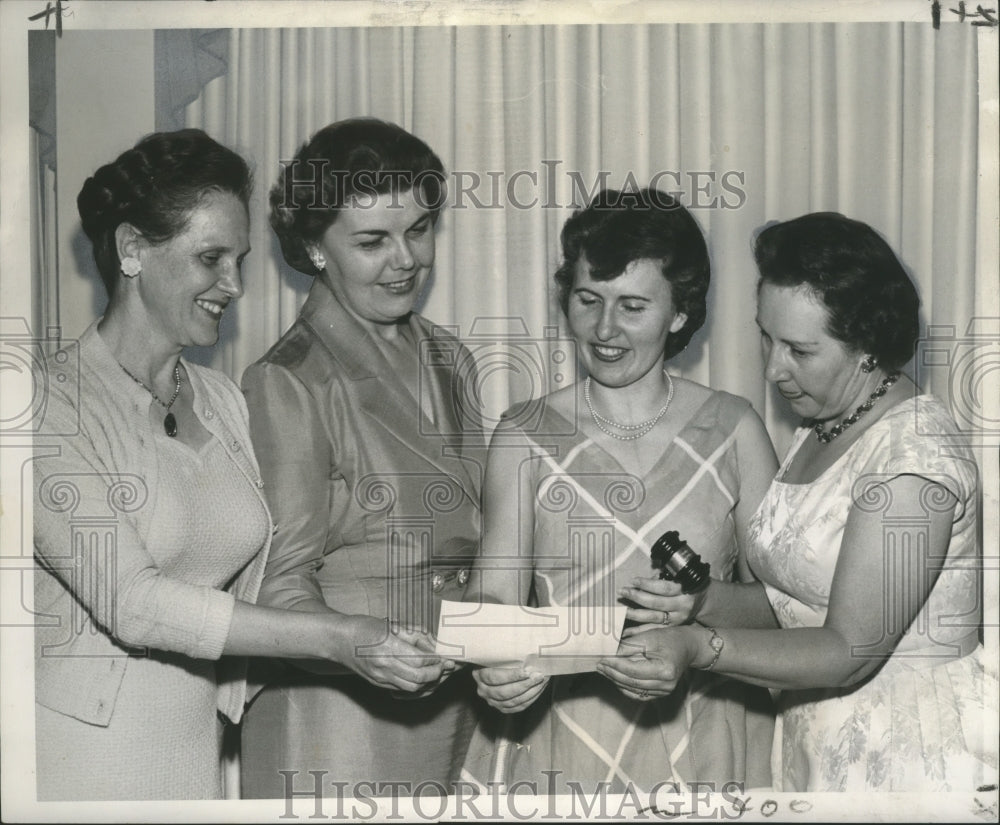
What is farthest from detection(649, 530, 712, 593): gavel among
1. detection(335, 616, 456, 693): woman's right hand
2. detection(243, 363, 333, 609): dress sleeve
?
detection(243, 363, 333, 609): dress sleeve

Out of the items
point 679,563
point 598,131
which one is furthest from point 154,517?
point 598,131

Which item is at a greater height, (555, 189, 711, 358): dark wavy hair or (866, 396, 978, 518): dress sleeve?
(555, 189, 711, 358): dark wavy hair

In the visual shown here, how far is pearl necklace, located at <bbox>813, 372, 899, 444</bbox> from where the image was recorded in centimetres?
228

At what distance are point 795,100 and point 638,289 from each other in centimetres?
50

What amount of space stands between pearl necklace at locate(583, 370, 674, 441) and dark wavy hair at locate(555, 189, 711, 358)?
8 cm

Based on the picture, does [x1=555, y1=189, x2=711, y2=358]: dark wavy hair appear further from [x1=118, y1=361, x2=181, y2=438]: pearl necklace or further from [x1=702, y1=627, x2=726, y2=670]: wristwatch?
[x1=118, y1=361, x2=181, y2=438]: pearl necklace

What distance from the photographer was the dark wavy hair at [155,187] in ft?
7.62

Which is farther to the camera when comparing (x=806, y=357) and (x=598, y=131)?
(x=598, y=131)

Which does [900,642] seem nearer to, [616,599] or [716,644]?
[716,644]

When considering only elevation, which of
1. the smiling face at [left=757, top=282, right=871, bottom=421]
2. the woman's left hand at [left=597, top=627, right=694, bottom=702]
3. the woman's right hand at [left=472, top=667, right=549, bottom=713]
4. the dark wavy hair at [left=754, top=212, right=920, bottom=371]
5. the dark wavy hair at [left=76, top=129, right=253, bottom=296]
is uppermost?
the dark wavy hair at [left=76, top=129, right=253, bottom=296]

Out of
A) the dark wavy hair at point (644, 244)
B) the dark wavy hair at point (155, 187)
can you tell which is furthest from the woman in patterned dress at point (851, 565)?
the dark wavy hair at point (155, 187)

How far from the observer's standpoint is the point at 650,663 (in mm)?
2291

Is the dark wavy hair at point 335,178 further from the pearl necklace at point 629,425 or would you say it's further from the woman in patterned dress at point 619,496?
the pearl necklace at point 629,425

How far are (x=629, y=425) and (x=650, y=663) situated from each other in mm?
445
